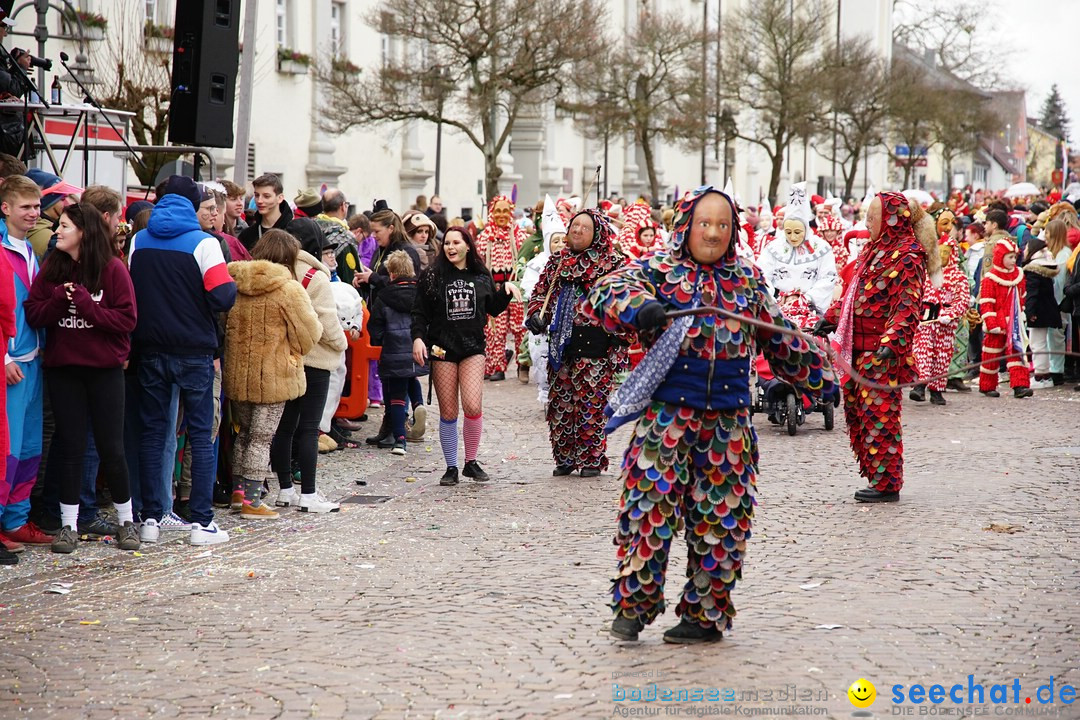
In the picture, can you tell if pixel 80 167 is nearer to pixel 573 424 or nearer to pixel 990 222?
pixel 573 424

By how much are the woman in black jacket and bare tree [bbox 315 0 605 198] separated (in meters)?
21.3

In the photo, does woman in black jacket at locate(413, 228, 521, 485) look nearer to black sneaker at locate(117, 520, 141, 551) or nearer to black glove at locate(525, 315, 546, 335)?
black glove at locate(525, 315, 546, 335)

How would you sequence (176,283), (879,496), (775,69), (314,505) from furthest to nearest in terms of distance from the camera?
(775,69) → (879,496) → (314,505) → (176,283)

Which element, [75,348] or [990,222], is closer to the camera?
[75,348]

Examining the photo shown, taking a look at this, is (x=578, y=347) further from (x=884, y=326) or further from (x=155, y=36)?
(x=155, y=36)

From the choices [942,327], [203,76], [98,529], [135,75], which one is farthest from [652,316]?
[135,75]

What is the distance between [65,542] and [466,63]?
25417 mm

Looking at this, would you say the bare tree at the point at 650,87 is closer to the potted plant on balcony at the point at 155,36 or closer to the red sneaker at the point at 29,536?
the potted plant on balcony at the point at 155,36

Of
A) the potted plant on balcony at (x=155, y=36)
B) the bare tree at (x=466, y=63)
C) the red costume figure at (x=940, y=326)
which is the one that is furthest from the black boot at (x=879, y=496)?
the bare tree at (x=466, y=63)

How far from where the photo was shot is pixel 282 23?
32.5 meters

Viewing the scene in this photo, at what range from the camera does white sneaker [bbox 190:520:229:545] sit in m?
8.83

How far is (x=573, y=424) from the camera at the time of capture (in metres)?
11.5

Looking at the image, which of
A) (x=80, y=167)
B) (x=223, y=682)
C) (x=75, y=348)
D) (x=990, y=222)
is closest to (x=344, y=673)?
(x=223, y=682)

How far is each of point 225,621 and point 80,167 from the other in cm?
740
